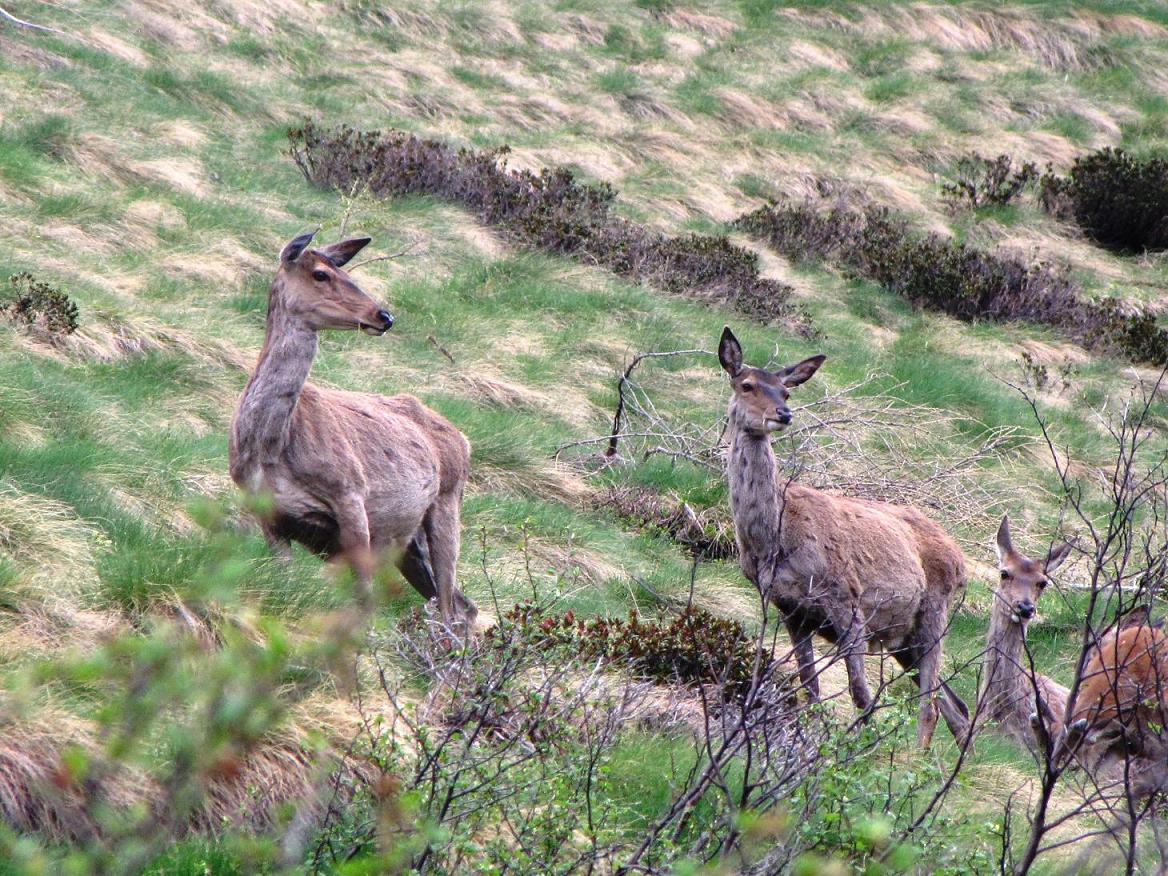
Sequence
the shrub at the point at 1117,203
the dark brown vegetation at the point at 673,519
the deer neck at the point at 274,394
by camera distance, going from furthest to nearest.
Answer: the shrub at the point at 1117,203, the dark brown vegetation at the point at 673,519, the deer neck at the point at 274,394

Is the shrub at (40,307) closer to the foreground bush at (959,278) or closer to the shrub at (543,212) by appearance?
the shrub at (543,212)

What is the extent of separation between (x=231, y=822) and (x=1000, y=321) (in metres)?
14.3

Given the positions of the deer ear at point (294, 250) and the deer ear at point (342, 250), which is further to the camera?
the deer ear at point (342, 250)

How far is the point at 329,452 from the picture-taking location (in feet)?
25.3

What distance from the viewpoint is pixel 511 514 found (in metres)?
10.1

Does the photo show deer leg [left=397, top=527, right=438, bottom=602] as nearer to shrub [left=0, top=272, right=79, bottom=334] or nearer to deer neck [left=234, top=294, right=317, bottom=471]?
deer neck [left=234, top=294, right=317, bottom=471]

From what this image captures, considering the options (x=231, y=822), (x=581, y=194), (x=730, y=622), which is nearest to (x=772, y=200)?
(x=581, y=194)

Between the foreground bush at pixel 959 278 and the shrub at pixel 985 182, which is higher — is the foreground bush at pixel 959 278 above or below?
below

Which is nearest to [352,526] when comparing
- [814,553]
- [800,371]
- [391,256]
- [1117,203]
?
[814,553]

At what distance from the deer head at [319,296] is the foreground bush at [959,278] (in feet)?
36.1

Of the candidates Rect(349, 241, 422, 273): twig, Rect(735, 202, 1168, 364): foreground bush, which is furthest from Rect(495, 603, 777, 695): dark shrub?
Rect(735, 202, 1168, 364): foreground bush

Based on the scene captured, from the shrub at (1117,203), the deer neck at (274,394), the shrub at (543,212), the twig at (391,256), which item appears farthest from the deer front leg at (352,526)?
the shrub at (1117,203)

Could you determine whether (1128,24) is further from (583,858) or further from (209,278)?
(583,858)

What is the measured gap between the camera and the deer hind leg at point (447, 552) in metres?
8.32
